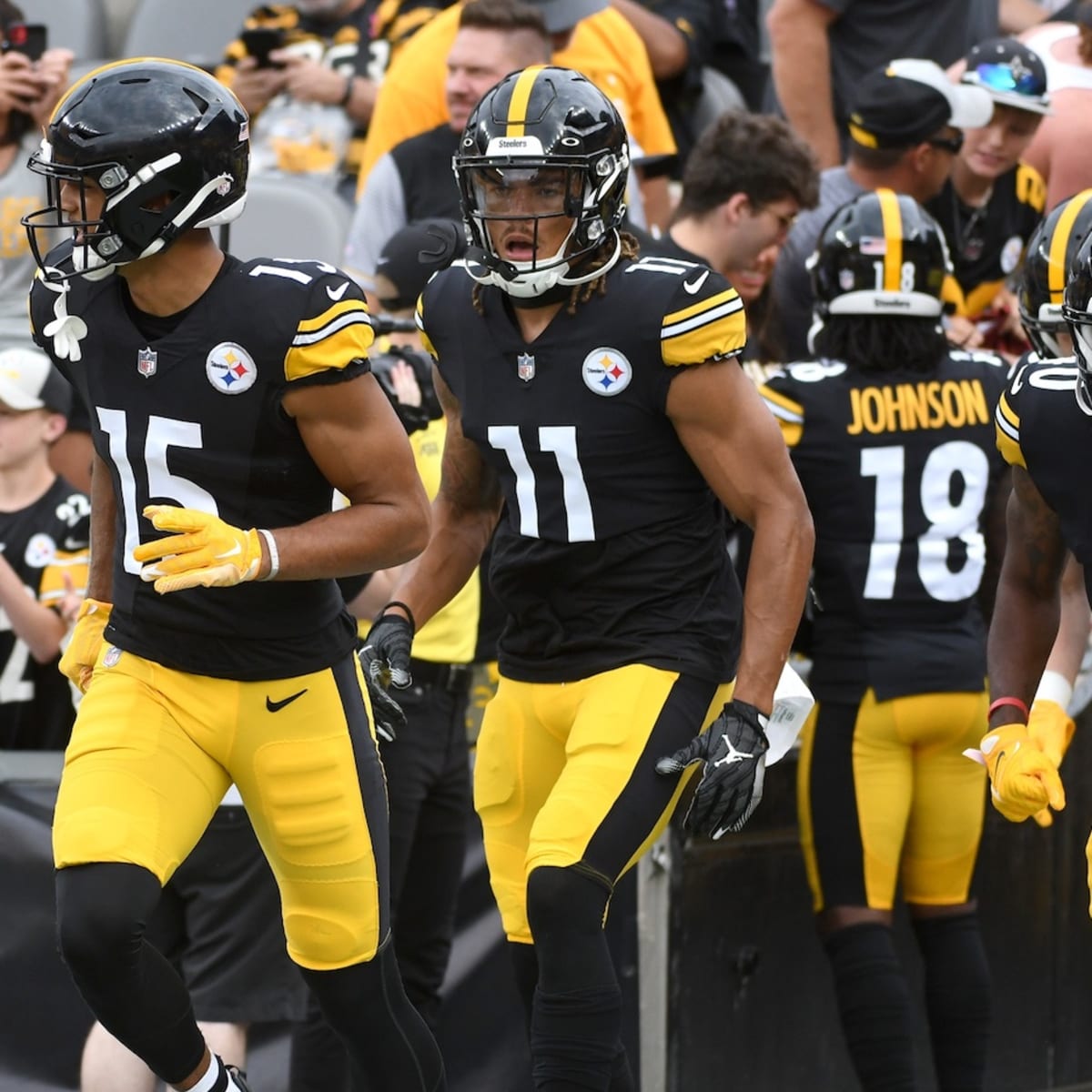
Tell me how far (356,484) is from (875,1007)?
1877 mm

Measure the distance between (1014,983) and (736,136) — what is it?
2.36 meters

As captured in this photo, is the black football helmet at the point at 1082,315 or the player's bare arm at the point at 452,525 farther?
the player's bare arm at the point at 452,525

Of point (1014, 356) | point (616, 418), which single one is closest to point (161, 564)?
point (616, 418)

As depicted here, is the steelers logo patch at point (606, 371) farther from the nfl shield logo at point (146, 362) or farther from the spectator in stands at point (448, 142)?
the spectator in stands at point (448, 142)

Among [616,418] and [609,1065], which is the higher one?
[616,418]

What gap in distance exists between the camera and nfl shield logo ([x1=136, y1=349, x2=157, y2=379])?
141 inches

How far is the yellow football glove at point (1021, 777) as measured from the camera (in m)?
3.55

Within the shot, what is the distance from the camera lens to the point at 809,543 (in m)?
3.79

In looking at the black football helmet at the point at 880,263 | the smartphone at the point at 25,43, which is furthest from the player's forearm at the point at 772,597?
the smartphone at the point at 25,43

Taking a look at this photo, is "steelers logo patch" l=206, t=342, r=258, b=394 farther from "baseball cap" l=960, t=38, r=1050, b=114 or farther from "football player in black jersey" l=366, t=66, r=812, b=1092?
"baseball cap" l=960, t=38, r=1050, b=114

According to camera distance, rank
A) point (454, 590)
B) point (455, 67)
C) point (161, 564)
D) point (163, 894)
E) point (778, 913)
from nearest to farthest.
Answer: point (161, 564) < point (454, 590) < point (163, 894) < point (778, 913) < point (455, 67)

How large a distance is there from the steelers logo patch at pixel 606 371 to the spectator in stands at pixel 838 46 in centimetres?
337

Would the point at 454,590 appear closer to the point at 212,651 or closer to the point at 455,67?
the point at 212,651

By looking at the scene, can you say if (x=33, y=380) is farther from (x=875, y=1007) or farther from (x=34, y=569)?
(x=875, y=1007)
